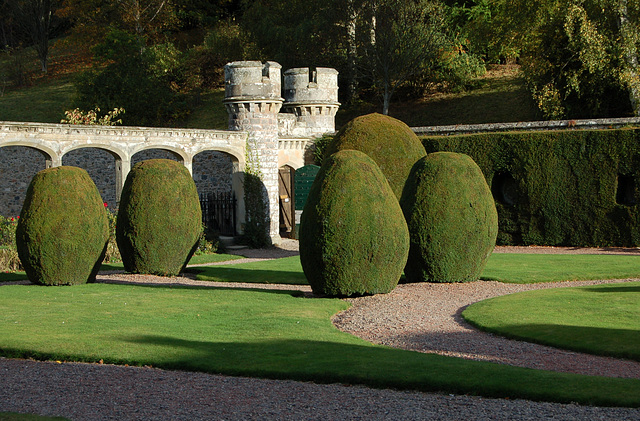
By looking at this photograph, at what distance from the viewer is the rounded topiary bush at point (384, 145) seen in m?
16.0

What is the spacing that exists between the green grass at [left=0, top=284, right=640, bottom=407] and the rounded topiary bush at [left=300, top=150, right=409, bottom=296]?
45 cm

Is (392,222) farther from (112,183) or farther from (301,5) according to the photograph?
(301,5)

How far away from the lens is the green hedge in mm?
18422

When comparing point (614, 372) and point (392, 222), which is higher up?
point (392, 222)

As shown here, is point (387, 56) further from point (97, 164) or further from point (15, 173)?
point (15, 173)

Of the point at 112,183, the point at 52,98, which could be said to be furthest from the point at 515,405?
the point at 52,98

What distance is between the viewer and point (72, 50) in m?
47.4

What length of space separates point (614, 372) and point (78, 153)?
75.9ft

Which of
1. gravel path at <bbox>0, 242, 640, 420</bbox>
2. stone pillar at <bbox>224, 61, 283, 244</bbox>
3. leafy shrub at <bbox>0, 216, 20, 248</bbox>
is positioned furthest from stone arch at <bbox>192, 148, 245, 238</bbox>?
gravel path at <bbox>0, 242, 640, 420</bbox>

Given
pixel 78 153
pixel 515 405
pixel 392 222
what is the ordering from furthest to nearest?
1. pixel 78 153
2. pixel 392 222
3. pixel 515 405

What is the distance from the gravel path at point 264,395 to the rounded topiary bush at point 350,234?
2676 millimetres

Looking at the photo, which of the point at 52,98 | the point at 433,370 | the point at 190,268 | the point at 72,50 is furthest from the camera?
the point at 72,50

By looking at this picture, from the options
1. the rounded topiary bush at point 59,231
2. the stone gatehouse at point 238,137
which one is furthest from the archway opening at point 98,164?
the rounded topiary bush at point 59,231

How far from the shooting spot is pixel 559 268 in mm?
14180
